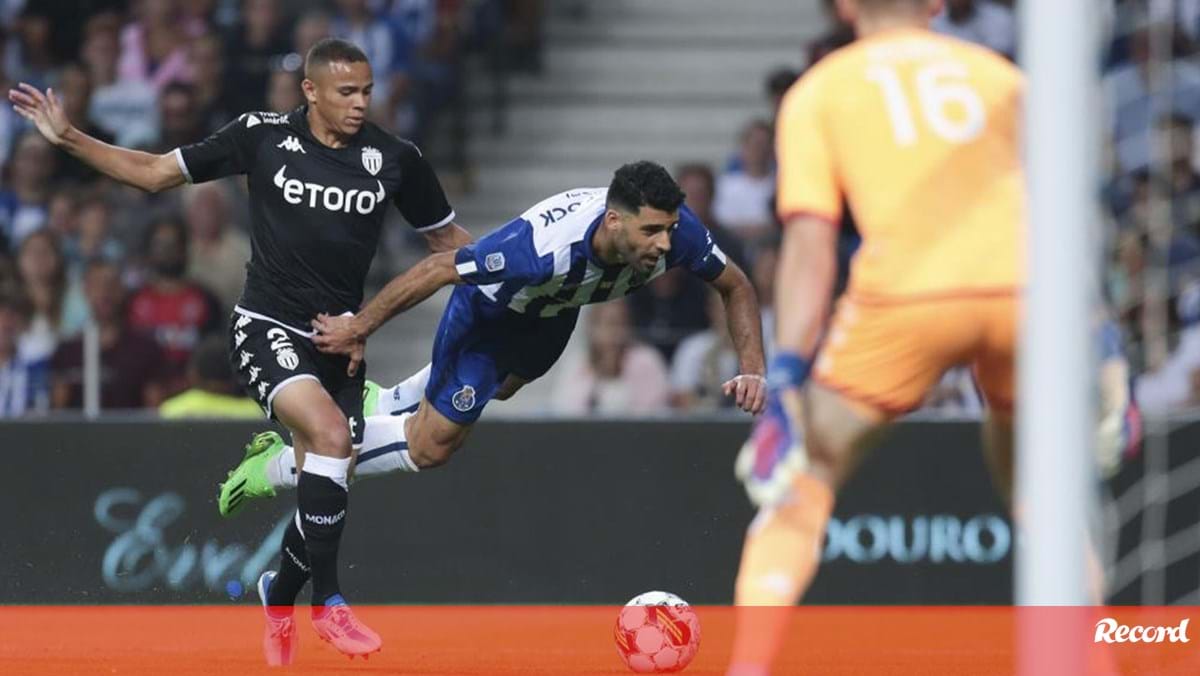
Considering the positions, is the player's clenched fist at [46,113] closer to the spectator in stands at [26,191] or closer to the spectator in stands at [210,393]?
the spectator in stands at [210,393]

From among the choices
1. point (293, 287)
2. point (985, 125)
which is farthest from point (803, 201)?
point (293, 287)

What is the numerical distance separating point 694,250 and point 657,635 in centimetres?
144

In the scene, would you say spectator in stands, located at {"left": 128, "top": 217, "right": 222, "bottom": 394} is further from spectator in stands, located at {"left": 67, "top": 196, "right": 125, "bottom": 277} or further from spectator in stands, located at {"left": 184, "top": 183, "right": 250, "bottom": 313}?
spectator in stands, located at {"left": 67, "top": 196, "right": 125, "bottom": 277}

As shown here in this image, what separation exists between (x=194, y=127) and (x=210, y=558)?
434cm

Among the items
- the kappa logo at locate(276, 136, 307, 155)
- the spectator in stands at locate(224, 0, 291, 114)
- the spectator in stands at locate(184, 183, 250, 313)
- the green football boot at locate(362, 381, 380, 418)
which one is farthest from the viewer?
the spectator in stands at locate(224, 0, 291, 114)

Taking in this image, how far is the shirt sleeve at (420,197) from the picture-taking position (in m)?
8.38

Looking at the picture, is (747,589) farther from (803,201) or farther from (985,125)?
(985,125)

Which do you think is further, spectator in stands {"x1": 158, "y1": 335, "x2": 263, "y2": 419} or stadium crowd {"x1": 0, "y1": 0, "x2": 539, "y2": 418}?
stadium crowd {"x1": 0, "y1": 0, "x2": 539, "y2": 418}

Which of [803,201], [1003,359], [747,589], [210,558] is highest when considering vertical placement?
[803,201]

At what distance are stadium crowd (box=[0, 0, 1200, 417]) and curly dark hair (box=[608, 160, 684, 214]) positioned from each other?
399 cm

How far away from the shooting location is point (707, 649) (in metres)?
8.58

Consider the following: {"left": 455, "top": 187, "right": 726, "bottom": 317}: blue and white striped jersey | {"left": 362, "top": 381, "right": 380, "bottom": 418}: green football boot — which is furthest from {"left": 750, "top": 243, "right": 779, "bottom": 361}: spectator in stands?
{"left": 455, "top": 187, "right": 726, "bottom": 317}: blue and white striped jersey

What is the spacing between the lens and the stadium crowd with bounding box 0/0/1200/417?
39.1 feet

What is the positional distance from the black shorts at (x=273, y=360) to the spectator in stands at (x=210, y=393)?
10.3 ft
